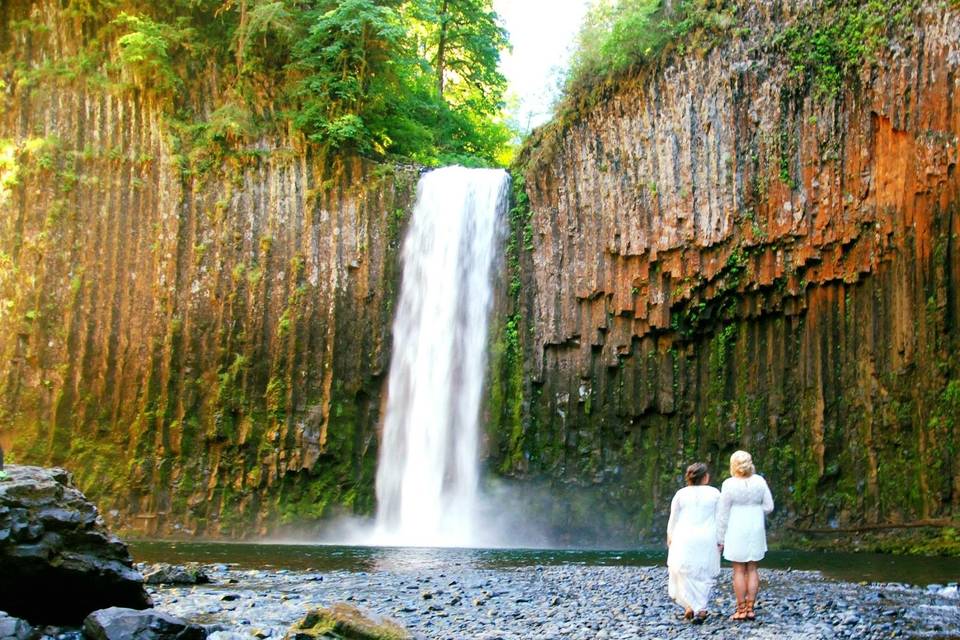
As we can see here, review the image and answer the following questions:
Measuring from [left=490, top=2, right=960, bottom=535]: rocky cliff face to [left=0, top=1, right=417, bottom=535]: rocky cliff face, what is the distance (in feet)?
13.1

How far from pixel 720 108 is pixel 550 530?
1002 cm

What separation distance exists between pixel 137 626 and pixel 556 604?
164 inches

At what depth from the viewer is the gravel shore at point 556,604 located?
7.56 meters

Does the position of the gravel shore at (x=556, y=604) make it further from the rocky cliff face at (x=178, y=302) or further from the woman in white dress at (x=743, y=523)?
the rocky cliff face at (x=178, y=302)

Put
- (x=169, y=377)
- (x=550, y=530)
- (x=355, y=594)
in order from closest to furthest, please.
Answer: (x=355, y=594) < (x=550, y=530) < (x=169, y=377)

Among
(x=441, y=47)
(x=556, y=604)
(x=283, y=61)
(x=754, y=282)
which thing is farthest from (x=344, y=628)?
(x=441, y=47)

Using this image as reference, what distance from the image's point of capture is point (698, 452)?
19.4 m

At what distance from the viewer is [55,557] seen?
7.51m

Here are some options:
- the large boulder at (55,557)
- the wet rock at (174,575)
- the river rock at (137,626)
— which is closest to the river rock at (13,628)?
the river rock at (137,626)

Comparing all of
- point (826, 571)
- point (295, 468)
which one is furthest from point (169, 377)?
point (826, 571)

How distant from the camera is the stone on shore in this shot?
6676 millimetres

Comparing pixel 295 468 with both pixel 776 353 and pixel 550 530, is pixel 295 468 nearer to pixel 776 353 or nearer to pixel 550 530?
pixel 550 530

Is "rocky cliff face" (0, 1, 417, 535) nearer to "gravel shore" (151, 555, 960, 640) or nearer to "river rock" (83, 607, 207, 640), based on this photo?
"gravel shore" (151, 555, 960, 640)

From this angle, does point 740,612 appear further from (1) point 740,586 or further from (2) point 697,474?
(2) point 697,474
